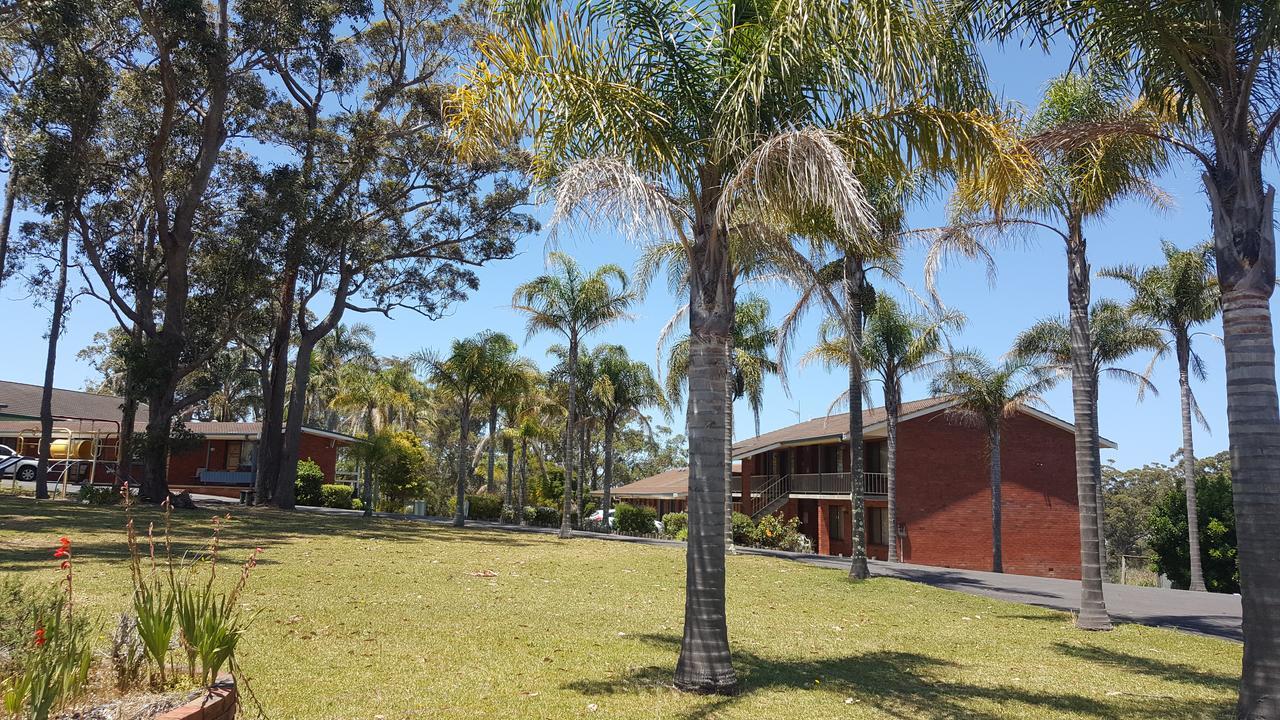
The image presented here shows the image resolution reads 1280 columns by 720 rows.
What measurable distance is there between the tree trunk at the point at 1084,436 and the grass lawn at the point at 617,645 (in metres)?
0.53

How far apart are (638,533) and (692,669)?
29503 mm

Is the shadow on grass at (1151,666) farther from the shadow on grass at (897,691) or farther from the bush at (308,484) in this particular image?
the bush at (308,484)

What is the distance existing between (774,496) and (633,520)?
844 cm

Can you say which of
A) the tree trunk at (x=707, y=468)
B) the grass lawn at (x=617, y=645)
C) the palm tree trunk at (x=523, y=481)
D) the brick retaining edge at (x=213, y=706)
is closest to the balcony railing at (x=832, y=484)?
the palm tree trunk at (x=523, y=481)

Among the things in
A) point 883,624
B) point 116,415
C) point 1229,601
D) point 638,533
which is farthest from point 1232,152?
point 116,415

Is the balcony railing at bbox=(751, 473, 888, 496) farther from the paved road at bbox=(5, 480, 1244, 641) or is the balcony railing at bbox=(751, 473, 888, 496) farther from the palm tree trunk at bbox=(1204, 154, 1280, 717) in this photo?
the palm tree trunk at bbox=(1204, 154, 1280, 717)

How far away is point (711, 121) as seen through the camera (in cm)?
808

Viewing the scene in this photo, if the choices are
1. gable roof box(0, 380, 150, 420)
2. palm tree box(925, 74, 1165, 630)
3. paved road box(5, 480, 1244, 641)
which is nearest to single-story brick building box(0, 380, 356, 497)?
gable roof box(0, 380, 150, 420)

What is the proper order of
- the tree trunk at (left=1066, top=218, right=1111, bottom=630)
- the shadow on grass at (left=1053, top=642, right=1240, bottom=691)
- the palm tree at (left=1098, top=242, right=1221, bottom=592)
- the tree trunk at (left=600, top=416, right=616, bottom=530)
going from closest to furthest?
the shadow on grass at (left=1053, top=642, right=1240, bottom=691) < the tree trunk at (left=1066, top=218, right=1111, bottom=630) < the palm tree at (left=1098, top=242, right=1221, bottom=592) < the tree trunk at (left=600, top=416, right=616, bottom=530)

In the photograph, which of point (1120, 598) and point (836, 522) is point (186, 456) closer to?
point (836, 522)

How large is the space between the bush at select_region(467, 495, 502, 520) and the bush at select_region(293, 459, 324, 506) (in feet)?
29.0

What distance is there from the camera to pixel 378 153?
31172 mm

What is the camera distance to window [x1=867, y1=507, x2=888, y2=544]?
35.0 m

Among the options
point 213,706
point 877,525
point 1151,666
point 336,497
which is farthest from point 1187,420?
point 336,497
